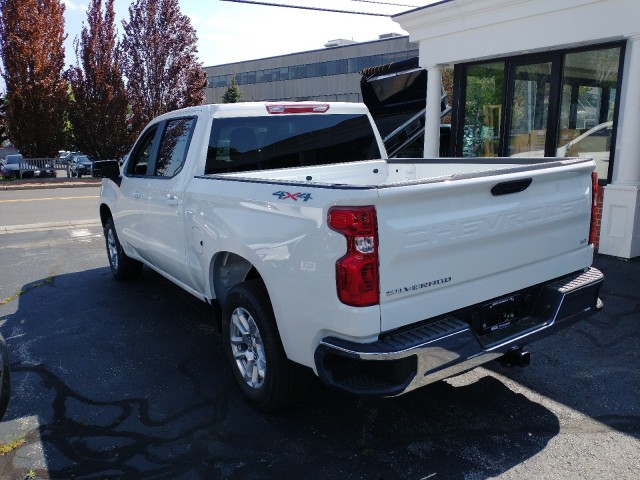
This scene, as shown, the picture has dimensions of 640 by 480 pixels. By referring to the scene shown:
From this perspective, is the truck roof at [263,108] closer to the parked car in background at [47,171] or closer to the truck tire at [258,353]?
the truck tire at [258,353]

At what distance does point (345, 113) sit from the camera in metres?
4.87

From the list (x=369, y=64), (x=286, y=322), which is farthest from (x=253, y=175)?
(x=369, y=64)

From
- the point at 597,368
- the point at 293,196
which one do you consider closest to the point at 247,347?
the point at 293,196

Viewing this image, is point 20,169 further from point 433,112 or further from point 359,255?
point 359,255

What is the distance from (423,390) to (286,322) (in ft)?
4.38

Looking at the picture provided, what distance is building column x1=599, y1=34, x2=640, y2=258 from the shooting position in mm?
6785

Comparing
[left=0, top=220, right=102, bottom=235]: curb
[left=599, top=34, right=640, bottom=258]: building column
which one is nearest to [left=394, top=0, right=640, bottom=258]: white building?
[left=599, top=34, right=640, bottom=258]: building column

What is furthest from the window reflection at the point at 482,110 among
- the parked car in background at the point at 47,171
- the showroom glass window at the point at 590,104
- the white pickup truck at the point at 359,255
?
the parked car in background at the point at 47,171

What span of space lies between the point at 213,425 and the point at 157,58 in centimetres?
2523

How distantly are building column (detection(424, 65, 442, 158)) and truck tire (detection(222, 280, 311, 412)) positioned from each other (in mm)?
7255

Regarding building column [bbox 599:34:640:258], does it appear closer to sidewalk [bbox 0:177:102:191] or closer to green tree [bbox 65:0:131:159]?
sidewalk [bbox 0:177:102:191]

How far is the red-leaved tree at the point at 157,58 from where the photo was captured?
25188 millimetres

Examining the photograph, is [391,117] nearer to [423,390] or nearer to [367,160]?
[367,160]

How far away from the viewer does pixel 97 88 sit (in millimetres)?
24234
